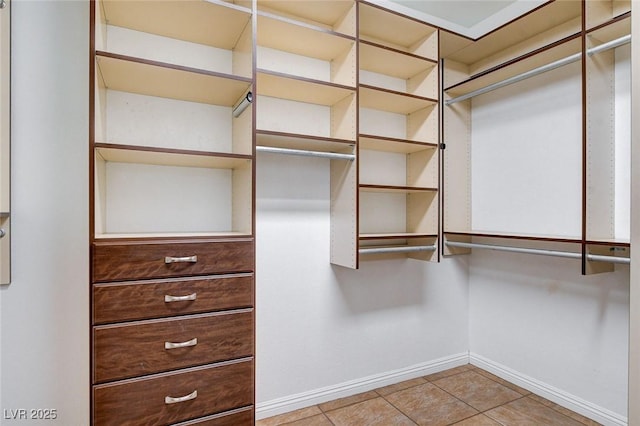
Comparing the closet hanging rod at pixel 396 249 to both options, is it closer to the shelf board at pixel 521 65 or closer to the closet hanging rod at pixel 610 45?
the shelf board at pixel 521 65

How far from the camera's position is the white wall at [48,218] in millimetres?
1601

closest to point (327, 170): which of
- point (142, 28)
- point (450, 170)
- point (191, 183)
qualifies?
point (191, 183)

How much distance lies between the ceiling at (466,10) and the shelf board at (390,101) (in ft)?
2.44

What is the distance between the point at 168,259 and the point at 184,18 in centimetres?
119

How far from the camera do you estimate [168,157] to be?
1686 millimetres

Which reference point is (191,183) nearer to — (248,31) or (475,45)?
(248,31)

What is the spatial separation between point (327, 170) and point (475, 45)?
1463 millimetres

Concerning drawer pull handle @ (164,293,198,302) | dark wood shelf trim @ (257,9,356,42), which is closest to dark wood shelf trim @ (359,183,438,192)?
dark wood shelf trim @ (257,9,356,42)

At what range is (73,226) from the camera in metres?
1.70

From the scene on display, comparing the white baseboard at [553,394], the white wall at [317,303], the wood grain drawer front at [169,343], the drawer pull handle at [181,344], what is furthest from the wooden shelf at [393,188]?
the white baseboard at [553,394]

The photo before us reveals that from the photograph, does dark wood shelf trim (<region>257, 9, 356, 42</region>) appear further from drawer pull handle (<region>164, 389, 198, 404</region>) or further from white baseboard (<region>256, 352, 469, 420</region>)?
white baseboard (<region>256, 352, 469, 420</region>)

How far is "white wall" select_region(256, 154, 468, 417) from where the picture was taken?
219 cm

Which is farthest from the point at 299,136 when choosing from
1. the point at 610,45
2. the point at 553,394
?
the point at 553,394

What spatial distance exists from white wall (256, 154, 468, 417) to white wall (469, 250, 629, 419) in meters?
0.46
